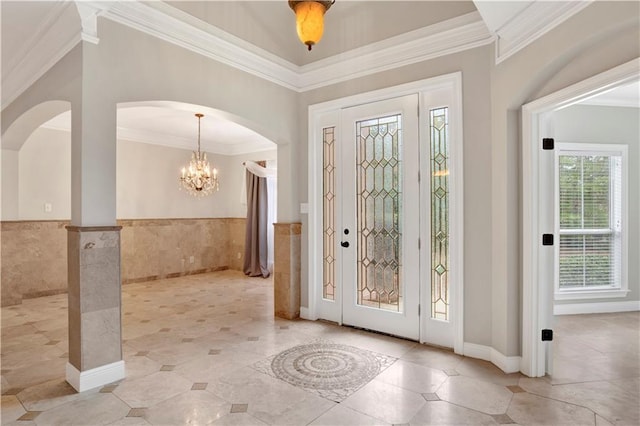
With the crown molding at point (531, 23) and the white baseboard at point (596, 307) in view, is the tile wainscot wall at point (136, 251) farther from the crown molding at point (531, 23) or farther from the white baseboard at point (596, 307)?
the crown molding at point (531, 23)

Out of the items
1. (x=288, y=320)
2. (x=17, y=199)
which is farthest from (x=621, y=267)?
(x=17, y=199)

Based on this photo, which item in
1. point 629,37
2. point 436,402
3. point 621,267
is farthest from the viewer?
point 621,267

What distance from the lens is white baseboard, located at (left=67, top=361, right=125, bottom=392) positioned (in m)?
2.58

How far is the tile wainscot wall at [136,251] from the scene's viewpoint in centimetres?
521

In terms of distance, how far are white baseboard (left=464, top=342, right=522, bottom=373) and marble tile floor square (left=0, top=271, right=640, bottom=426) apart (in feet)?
0.24

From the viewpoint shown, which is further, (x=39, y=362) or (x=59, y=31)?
(x=39, y=362)

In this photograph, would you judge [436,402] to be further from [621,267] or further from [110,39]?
[621,267]

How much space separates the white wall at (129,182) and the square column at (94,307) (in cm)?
→ 347

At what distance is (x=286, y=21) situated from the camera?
349cm

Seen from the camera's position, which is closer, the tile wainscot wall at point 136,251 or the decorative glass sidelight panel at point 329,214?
the decorative glass sidelight panel at point 329,214

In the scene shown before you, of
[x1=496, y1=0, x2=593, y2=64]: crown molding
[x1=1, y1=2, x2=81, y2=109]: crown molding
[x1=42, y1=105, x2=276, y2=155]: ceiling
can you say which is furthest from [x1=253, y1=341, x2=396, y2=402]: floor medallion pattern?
[x1=42, y1=105, x2=276, y2=155]: ceiling

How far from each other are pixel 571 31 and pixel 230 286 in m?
5.75

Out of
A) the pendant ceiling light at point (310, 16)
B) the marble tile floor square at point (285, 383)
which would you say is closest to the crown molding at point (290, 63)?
the pendant ceiling light at point (310, 16)

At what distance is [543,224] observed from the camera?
275 centimetres
